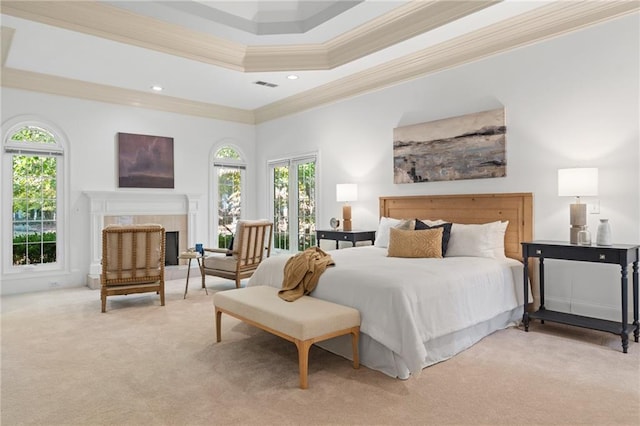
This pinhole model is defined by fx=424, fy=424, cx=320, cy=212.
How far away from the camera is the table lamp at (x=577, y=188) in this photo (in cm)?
369

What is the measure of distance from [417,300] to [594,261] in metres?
1.66

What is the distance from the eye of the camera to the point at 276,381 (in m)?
2.85

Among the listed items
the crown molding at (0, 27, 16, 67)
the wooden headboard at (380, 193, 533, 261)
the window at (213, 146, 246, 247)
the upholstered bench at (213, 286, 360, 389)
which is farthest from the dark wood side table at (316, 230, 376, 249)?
the crown molding at (0, 27, 16, 67)

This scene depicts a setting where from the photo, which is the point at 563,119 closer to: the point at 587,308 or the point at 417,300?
the point at 587,308

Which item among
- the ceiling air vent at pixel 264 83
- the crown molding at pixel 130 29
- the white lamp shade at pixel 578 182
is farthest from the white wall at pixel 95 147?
the white lamp shade at pixel 578 182

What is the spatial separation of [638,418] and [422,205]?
3301 mm

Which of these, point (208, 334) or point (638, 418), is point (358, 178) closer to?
point (208, 334)

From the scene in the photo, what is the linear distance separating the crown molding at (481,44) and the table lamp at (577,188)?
1.44 metres

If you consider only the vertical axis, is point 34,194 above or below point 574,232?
above

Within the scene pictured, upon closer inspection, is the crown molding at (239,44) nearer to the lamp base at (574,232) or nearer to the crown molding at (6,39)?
the crown molding at (6,39)

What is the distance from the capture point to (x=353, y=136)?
6391 mm

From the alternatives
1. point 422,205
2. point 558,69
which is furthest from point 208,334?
point 558,69

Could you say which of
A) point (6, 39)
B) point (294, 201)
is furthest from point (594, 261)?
point (6, 39)

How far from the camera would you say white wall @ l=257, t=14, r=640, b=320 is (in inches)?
149
